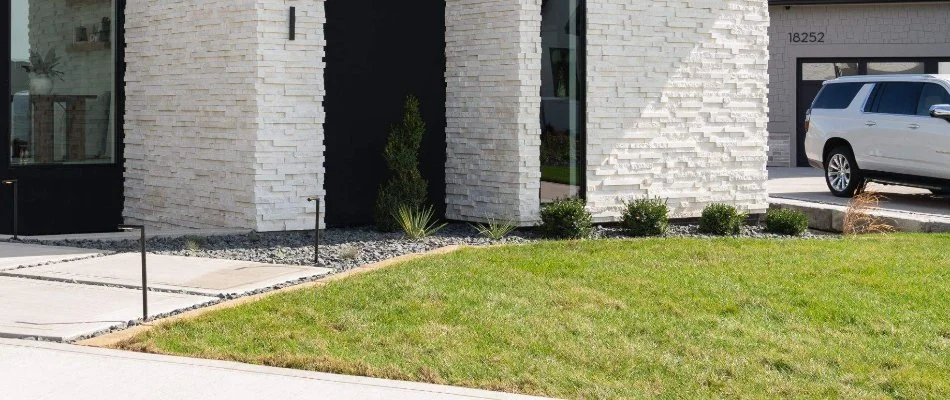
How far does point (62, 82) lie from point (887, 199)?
11.8 meters

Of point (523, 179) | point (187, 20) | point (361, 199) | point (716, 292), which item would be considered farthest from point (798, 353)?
point (187, 20)

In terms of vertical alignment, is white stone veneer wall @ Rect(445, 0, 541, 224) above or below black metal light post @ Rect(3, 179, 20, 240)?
above

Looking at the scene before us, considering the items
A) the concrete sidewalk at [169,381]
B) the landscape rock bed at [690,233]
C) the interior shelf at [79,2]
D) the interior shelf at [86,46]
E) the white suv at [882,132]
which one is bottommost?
the concrete sidewalk at [169,381]

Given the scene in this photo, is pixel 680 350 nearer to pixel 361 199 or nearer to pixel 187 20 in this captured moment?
pixel 361 199

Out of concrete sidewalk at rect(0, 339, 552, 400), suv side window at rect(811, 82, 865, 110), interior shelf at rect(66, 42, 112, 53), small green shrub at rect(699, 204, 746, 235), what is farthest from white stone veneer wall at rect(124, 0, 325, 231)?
suv side window at rect(811, 82, 865, 110)

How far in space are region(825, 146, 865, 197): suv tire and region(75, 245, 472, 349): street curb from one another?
945 cm

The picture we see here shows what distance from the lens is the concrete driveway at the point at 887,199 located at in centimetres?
1492

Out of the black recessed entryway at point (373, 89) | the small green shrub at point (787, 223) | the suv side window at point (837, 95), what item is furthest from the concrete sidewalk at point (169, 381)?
the suv side window at point (837, 95)

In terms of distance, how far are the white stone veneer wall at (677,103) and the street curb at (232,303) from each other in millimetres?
3002

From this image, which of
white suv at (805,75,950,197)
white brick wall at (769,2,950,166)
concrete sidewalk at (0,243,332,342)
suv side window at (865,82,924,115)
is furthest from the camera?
white brick wall at (769,2,950,166)

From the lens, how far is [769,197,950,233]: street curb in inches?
576

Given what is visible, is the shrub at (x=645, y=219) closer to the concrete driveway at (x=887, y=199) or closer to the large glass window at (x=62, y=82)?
the concrete driveway at (x=887, y=199)

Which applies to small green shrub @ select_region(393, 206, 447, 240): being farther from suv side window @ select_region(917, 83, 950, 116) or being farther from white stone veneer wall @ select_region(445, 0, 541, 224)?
suv side window @ select_region(917, 83, 950, 116)

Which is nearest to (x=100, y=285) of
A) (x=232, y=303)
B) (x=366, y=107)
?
(x=232, y=303)
